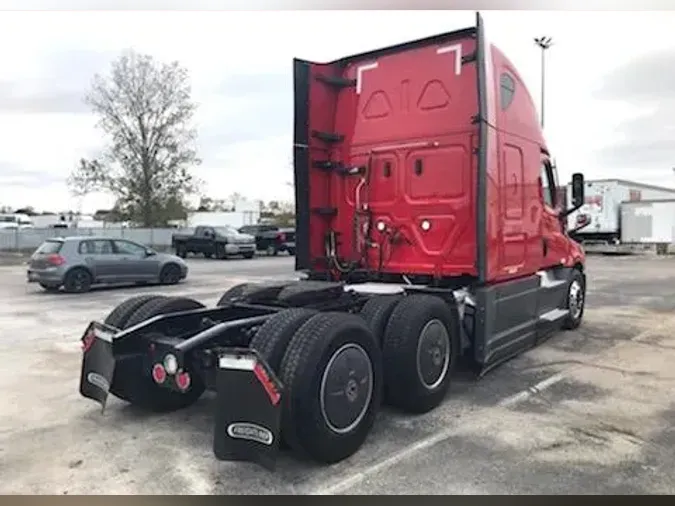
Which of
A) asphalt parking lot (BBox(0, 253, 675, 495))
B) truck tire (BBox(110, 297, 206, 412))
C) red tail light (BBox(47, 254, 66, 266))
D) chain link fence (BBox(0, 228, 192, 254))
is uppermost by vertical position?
chain link fence (BBox(0, 228, 192, 254))

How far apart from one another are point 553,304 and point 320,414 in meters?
4.88

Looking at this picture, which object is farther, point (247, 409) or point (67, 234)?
point (67, 234)

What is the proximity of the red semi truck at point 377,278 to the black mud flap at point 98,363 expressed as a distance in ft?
0.06

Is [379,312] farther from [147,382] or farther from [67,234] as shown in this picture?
[67,234]

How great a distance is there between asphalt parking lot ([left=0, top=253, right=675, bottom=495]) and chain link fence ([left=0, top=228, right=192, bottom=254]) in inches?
1173

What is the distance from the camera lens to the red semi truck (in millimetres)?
3924

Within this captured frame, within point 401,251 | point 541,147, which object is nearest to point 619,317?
point 541,147

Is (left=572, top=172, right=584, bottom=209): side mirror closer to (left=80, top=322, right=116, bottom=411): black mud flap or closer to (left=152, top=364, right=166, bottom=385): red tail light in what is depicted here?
(left=152, top=364, right=166, bottom=385): red tail light

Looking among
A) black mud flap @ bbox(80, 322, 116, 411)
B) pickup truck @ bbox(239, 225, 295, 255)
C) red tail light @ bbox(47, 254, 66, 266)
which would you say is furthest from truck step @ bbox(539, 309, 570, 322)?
pickup truck @ bbox(239, 225, 295, 255)

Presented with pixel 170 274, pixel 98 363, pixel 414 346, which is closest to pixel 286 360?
pixel 414 346

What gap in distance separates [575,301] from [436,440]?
5.29 meters

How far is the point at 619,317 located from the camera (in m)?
10.2

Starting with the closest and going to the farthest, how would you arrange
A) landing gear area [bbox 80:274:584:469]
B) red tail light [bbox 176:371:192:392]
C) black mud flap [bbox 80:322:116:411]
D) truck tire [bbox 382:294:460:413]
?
1. landing gear area [bbox 80:274:584:469]
2. red tail light [bbox 176:371:192:392]
3. black mud flap [bbox 80:322:116:411]
4. truck tire [bbox 382:294:460:413]

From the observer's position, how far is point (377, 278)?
668 centimetres
